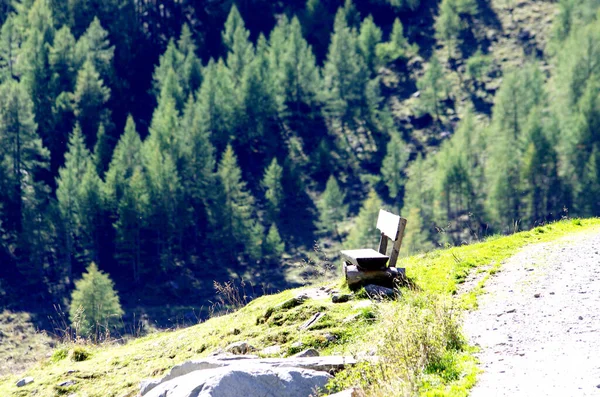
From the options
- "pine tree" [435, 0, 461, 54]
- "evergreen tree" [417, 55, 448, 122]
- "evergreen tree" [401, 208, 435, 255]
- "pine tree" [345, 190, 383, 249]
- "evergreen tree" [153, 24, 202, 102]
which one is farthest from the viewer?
"pine tree" [435, 0, 461, 54]

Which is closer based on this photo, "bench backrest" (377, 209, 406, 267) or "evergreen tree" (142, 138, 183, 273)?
"bench backrest" (377, 209, 406, 267)

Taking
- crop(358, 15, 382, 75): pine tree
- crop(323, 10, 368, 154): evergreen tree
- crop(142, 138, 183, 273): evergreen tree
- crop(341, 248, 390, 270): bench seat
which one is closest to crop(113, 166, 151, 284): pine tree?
crop(142, 138, 183, 273): evergreen tree

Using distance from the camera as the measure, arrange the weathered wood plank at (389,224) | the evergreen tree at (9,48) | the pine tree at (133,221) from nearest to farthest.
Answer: the weathered wood plank at (389,224) → the pine tree at (133,221) → the evergreen tree at (9,48)

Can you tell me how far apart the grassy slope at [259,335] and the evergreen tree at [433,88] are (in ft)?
257

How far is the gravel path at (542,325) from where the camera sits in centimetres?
845

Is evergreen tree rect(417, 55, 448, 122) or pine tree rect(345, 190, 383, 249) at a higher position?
evergreen tree rect(417, 55, 448, 122)

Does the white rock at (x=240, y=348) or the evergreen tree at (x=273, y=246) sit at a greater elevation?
the white rock at (x=240, y=348)

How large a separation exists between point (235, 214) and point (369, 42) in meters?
39.1

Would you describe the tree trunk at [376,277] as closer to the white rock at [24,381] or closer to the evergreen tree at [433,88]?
the white rock at [24,381]

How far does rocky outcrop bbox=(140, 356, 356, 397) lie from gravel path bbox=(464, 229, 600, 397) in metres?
1.98

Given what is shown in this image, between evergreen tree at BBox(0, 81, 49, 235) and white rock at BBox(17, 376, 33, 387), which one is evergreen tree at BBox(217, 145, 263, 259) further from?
white rock at BBox(17, 376, 33, 387)

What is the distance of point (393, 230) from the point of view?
511 inches

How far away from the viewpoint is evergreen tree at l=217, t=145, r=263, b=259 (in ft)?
246

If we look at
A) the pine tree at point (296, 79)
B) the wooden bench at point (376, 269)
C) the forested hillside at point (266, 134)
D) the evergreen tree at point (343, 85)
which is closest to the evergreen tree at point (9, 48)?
the forested hillside at point (266, 134)
